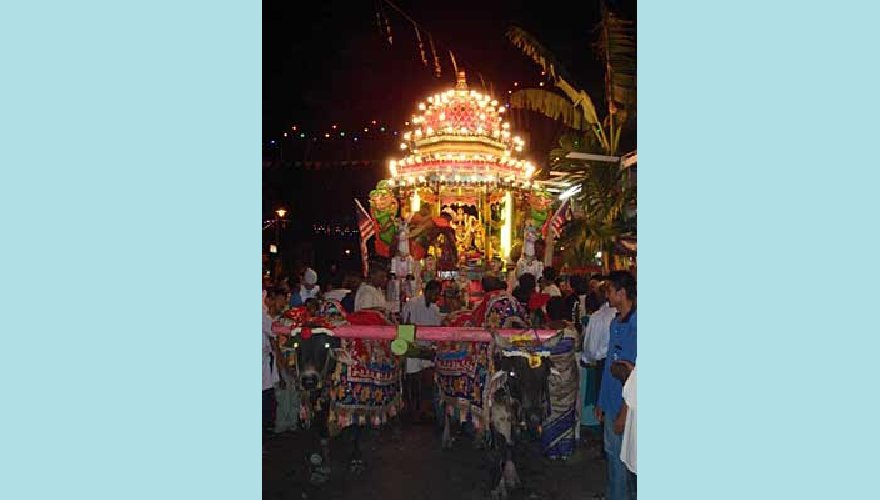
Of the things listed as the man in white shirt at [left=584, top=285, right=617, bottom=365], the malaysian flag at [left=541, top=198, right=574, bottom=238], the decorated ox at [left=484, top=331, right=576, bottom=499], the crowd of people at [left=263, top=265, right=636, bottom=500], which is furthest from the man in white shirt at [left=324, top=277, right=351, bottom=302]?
the man in white shirt at [left=584, top=285, right=617, bottom=365]

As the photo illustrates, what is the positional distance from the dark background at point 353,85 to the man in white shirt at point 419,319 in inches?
18.1

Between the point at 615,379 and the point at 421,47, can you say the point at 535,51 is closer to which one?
the point at 421,47

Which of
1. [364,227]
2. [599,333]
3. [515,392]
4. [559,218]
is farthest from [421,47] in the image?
[515,392]

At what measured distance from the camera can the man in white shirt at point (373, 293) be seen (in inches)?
193

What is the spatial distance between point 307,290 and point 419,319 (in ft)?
2.31

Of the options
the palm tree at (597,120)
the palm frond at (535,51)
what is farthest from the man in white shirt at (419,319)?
the palm frond at (535,51)

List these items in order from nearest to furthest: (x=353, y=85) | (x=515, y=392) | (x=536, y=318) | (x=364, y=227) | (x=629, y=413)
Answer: (x=629, y=413) → (x=515, y=392) → (x=536, y=318) → (x=364, y=227) → (x=353, y=85)

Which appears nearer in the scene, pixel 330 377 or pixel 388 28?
pixel 330 377

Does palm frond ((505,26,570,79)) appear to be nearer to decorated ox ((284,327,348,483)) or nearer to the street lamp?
the street lamp

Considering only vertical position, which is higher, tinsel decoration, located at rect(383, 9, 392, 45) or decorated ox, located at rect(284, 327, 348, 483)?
tinsel decoration, located at rect(383, 9, 392, 45)

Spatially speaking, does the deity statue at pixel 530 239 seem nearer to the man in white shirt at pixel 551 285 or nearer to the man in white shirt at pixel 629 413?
the man in white shirt at pixel 551 285

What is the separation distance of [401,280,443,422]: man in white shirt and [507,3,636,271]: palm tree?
→ 866 millimetres

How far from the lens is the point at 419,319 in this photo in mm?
4910

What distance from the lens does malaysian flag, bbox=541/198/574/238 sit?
4750mm
